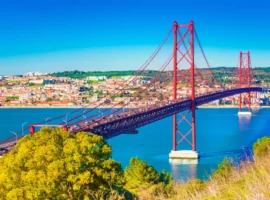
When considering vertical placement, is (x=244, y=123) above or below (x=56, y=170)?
below

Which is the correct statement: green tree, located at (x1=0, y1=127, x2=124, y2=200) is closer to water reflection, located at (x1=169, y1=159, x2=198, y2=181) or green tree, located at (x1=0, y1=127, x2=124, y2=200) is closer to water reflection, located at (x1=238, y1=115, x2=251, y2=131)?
water reflection, located at (x1=169, y1=159, x2=198, y2=181)

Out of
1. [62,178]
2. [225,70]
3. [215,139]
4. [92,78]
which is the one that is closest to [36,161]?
[62,178]

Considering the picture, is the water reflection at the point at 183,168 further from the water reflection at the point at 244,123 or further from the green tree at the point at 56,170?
the water reflection at the point at 244,123

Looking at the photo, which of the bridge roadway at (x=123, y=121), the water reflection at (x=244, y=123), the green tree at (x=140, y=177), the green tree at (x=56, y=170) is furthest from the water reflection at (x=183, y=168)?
the water reflection at (x=244, y=123)

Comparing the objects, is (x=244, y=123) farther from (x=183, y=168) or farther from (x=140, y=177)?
(x=140, y=177)

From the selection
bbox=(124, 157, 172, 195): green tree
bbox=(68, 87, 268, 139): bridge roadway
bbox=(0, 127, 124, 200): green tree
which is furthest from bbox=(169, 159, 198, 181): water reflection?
bbox=(0, 127, 124, 200): green tree

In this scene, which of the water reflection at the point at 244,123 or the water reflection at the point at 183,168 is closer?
the water reflection at the point at 183,168

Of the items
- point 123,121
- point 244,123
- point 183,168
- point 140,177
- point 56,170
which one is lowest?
point 244,123

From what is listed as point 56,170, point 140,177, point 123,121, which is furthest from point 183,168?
point 56,170
